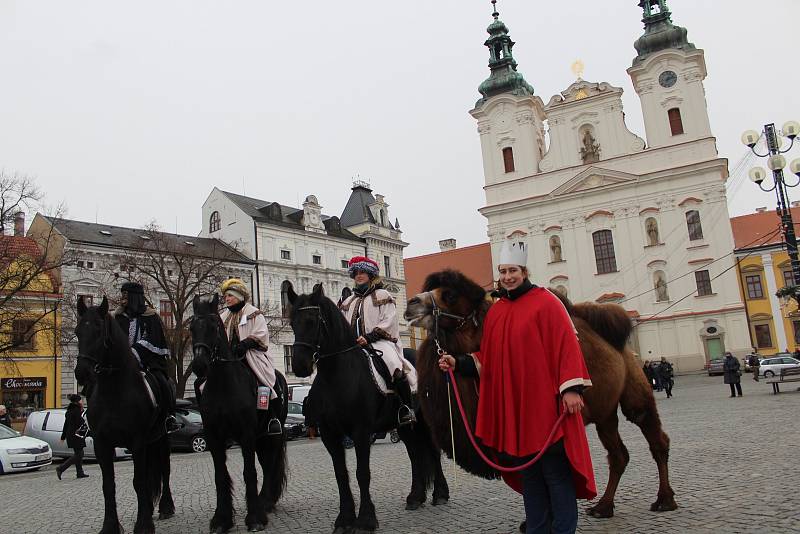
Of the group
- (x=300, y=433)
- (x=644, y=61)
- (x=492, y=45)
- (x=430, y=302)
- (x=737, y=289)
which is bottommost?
(x=300, y=433)

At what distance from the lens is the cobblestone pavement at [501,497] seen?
5.71 meters

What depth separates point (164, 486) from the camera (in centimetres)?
762

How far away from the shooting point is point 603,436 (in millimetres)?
6129

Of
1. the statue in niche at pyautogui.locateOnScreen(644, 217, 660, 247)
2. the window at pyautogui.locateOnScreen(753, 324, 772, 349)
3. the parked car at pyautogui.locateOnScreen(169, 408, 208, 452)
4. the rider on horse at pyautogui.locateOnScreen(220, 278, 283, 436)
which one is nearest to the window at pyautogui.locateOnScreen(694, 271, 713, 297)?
the statue in niche at pyautogui.locateOnScreen(644, 217, 660, 247)

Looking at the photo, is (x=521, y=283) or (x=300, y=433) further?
(x=300, y=433)

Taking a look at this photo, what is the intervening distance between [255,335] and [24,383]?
34.6 meters

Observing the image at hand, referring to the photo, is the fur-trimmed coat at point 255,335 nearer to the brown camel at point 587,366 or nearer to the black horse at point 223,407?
the black horse at point 223,407

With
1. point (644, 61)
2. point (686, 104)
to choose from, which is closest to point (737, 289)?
point (686, 104)

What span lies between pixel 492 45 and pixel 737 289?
30798mm

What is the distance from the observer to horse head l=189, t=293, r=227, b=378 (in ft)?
20.9

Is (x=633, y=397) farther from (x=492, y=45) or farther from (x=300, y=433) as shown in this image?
(x=492, y=45)

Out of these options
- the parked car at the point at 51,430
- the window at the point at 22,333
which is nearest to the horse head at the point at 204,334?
the parked car at the point at 51,430

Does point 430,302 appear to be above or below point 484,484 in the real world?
above

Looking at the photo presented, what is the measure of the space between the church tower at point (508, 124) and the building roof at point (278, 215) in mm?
14204
